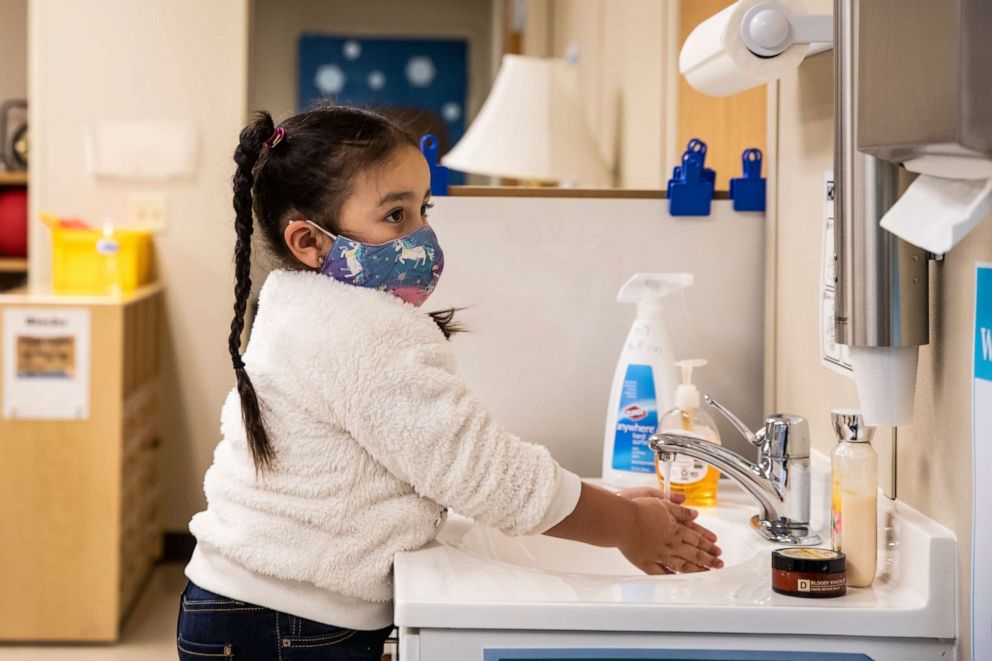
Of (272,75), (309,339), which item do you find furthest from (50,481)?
(272,75)

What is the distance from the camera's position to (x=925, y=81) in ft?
2.31

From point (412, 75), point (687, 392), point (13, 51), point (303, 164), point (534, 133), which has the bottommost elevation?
point (687, 392)

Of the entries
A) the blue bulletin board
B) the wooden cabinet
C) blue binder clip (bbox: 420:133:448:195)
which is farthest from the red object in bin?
blue binder clip (bbox: 420:133:448:195)

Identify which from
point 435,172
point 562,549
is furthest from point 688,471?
point 435,172

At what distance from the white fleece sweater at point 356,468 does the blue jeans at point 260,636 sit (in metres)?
0.01

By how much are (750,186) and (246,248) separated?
72cm

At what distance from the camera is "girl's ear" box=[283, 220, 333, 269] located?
3.79 ft

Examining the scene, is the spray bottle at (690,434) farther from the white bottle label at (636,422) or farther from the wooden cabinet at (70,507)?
the wooden cabinet at (70,507)

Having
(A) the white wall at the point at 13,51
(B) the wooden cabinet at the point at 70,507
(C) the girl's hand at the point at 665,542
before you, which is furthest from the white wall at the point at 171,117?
(C) the girl's hand at the point at 665,542

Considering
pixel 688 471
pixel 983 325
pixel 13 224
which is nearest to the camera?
pixel 983 325

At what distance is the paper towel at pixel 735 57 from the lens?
1142mm

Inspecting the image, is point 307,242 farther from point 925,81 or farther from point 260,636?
point 925,81

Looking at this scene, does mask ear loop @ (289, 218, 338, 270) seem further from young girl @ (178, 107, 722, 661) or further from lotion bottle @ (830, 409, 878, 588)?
lotion bottle @ (830, 409, 878, 588)

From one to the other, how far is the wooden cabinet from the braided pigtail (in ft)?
6.02
